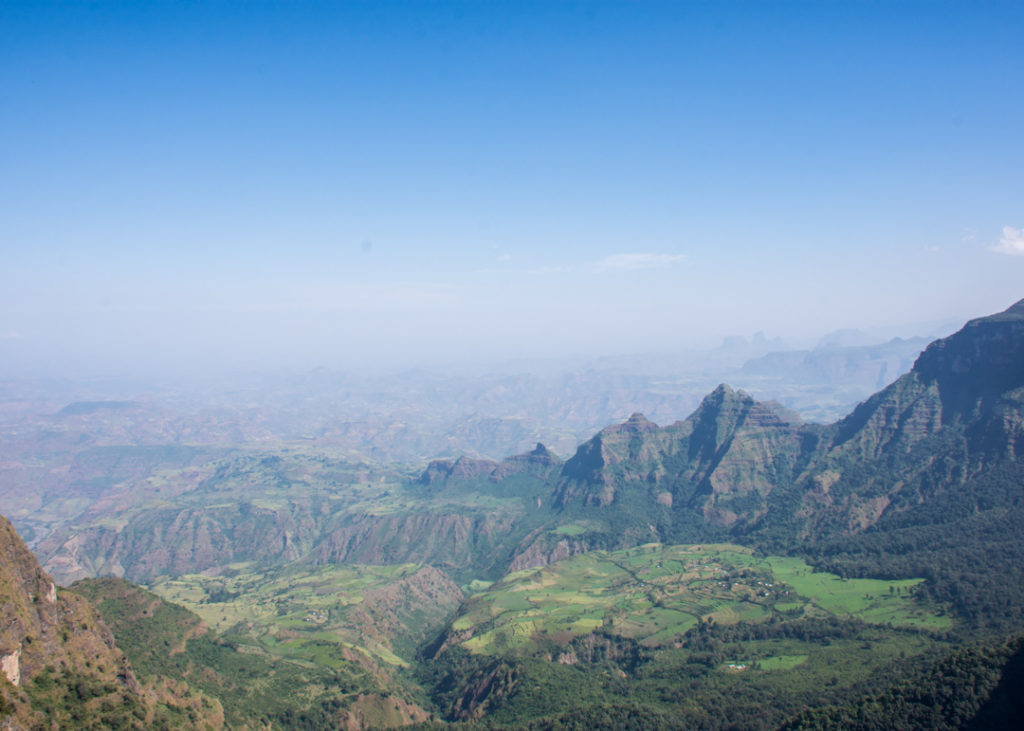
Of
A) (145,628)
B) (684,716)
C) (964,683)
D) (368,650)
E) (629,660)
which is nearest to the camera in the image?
(964,683)

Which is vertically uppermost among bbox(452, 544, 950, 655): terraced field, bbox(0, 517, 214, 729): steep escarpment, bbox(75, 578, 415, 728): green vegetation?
bbox(0, 517, 214, 729): steep escarpment

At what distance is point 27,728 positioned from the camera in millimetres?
62312

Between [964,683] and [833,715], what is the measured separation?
1928 centimetres

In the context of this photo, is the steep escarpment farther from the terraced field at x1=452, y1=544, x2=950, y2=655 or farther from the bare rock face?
the terraced field at x1=452, y1=544, x2=950, y2=655

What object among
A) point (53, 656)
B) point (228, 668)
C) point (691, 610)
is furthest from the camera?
point (691, 610)

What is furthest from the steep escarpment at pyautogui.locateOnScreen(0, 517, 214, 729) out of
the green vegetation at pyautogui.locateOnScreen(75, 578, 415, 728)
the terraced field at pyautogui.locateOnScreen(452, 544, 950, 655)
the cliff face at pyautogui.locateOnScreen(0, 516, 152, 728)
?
the terraced field at pyautogui.locateOnScreen(452, 544, 950, 655)

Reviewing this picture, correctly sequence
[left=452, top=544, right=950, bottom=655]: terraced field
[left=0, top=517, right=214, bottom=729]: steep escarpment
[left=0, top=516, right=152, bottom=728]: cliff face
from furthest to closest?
[left=452, top=544, right=950, bottom=655]: terraced field
[left=0, top=516, right=152, bottom=728]: cliff face
[left=0, top=517, right=214, bottom=729]: steep escarpment

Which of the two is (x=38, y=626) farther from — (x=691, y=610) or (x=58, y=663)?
(x=691, y=610)

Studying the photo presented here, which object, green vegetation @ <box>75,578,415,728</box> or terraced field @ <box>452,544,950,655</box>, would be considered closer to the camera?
green vegetation @ <box>75,578,415,728</box>

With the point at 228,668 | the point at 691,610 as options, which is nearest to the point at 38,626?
the point at 228,668

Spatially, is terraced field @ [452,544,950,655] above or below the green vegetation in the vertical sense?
below

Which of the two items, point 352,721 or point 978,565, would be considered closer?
point 352,721

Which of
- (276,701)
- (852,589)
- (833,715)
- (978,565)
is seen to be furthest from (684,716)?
(978,565)

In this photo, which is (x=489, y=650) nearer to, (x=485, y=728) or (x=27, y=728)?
(x=485, y=728)
